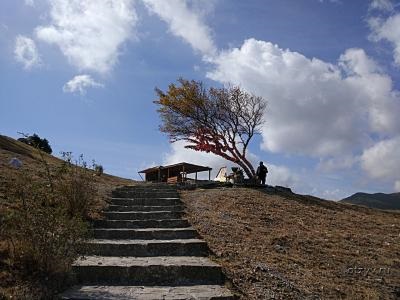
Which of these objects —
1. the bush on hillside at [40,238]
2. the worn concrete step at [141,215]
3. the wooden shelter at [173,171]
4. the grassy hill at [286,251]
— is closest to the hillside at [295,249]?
the grassy hill at [286,251]

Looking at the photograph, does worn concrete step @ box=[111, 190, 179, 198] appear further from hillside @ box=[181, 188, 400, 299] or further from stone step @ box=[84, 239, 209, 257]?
stone step @ box=[84, 239, 209, 257]

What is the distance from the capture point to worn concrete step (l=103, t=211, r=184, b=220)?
10906 millimetres

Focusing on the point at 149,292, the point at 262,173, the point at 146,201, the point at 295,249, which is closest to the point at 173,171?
the point at 262,173

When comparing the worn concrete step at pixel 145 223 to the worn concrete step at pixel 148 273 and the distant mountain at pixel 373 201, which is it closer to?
the worn concrete step at pixel 148 273

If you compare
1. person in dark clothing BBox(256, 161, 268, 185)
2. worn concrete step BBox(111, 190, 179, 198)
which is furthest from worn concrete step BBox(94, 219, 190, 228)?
person in dark clothing BBox(256, 161, 268, 185)

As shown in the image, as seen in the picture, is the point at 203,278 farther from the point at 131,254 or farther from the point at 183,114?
the point at 183,114

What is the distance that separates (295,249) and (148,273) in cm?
320

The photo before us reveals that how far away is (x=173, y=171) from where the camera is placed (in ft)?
105

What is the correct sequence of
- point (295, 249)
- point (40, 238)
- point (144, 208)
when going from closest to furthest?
1. point (40, 238)
2. point (295, 249)
3. point (144, 208)

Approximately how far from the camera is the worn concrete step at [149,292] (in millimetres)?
6160

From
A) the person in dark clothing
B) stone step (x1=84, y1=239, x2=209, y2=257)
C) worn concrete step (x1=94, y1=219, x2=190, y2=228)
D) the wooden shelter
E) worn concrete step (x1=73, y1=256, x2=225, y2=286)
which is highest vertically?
the wooden shelter

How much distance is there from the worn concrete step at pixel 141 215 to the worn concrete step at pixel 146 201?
1.35 m

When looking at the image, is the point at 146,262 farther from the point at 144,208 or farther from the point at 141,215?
the point at 144,208

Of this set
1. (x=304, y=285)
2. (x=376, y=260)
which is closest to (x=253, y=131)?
(x=376, y=260)
